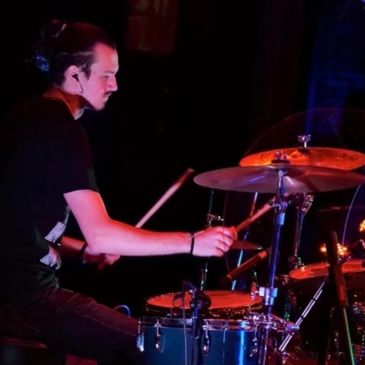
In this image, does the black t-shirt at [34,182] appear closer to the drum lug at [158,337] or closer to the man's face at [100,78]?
the man's face at [100,78]

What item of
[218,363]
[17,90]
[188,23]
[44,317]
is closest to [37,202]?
[44,317]

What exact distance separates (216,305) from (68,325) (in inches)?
26.0

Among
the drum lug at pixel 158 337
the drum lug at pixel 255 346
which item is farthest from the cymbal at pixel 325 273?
the drum lug at pixel 158 337

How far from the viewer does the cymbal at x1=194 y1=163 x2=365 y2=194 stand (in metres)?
2.61

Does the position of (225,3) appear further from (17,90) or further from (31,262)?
(31,262)

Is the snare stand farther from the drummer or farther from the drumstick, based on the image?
the drumstick

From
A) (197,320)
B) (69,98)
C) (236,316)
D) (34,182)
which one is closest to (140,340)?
(197,320)

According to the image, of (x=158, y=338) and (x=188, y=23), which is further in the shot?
(x=188, y=23)

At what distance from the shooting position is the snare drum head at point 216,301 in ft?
8.92

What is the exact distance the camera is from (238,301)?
9.63 ft

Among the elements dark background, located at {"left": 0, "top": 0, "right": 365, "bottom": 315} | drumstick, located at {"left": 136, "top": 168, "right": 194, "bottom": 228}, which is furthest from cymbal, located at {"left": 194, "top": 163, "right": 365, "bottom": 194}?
dark background, located at {"left": 0, "top": 0, "right": 365, "bottom": 315}

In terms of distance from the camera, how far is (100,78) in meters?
2.60

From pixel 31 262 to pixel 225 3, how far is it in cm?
283

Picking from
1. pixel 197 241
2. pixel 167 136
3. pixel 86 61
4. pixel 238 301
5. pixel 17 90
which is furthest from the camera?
pixel 167 136
